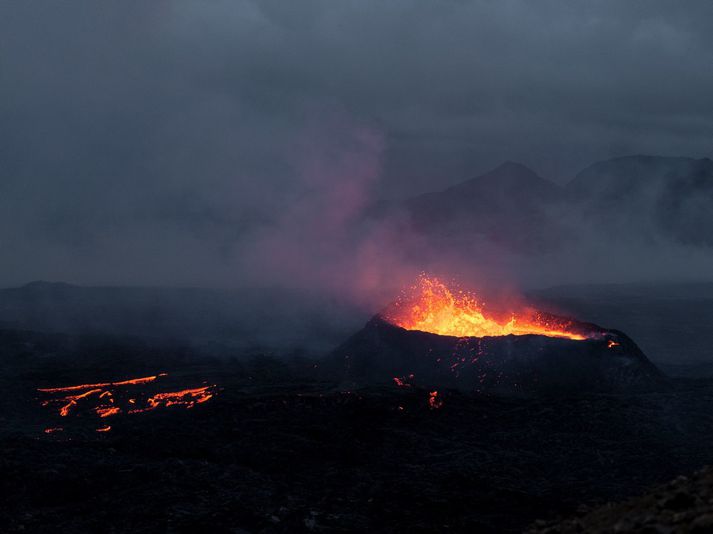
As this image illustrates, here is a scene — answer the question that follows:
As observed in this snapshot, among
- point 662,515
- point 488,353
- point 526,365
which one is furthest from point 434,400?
point 662,515

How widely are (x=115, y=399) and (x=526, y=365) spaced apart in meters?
26.3

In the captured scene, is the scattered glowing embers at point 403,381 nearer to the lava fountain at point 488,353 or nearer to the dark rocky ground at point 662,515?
the lava fountain at point 488,353

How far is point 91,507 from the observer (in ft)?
74.8

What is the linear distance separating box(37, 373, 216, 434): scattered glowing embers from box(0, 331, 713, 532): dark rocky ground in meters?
1.27

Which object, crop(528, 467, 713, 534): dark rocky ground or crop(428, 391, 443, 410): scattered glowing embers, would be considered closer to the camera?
crop(528, 467, 713, 534): dark rocky ground

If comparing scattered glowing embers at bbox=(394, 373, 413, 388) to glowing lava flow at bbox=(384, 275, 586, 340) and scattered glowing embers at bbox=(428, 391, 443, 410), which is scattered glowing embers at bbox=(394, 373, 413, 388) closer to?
scattered glowing embers at bbox=(428, 391, 443, 410)

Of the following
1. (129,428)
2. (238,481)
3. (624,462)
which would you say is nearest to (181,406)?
(129,428)

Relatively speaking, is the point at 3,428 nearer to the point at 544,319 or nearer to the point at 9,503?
the point at 9,503

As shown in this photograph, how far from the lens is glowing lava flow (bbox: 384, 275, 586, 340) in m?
46.8

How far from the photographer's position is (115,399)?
4047 cm

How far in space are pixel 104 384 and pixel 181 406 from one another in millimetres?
10998

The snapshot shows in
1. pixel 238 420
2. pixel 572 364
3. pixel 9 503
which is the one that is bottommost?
pixel 9 503

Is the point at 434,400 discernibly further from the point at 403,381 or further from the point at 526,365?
the point at 526,365

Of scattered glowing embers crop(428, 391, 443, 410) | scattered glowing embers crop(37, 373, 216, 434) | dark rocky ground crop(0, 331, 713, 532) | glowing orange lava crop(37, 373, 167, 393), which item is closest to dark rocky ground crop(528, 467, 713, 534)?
dark rocky ground crop(0, 331, 713, 532)
